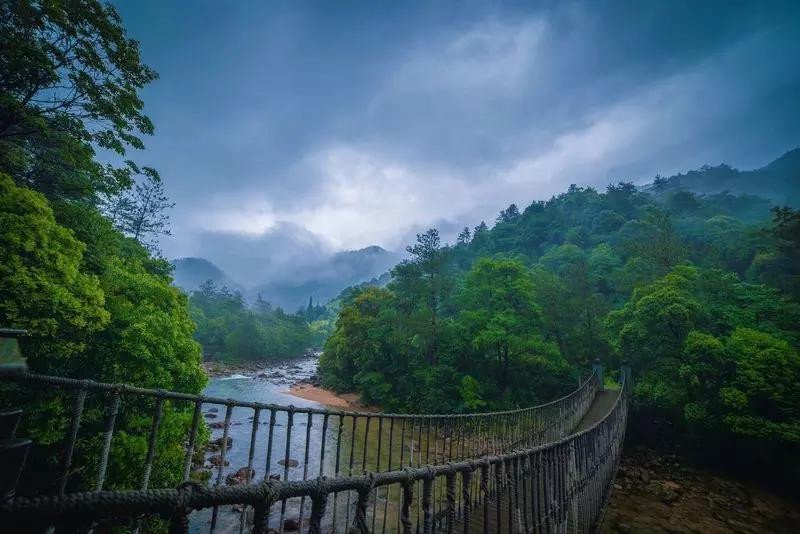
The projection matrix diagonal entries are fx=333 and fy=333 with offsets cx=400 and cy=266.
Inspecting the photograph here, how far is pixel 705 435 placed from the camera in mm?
12734

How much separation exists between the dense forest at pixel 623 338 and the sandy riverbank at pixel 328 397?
945mm

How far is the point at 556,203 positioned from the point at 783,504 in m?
55.3

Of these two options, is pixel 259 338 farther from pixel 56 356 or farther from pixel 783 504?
pixel 783 504

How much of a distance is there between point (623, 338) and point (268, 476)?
51.3 ft

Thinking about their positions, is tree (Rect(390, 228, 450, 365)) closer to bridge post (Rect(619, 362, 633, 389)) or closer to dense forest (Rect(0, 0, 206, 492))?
bridge post (Rect(619, 362, 633, 389))

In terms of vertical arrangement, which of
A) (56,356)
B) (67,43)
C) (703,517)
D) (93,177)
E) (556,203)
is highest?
(556,203)

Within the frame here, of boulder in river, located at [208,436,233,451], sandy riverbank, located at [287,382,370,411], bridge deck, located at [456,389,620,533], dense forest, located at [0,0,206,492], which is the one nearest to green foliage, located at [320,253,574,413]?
sandy riverbank, located at [287,382,370,411]

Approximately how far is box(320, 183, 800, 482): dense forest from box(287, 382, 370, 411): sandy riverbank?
3.10ft

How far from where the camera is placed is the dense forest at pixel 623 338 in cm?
1136

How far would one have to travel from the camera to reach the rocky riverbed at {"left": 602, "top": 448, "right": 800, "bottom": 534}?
8.76 meters

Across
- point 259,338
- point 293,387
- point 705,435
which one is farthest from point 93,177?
point 259,338

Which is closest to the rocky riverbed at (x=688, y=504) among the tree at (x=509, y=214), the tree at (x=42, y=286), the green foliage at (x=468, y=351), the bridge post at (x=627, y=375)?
the bridge post at (x=627, y=375)

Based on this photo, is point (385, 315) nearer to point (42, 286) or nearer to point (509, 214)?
point (42, 286)

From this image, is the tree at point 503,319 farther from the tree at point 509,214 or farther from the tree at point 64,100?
the tree at point 509,214
